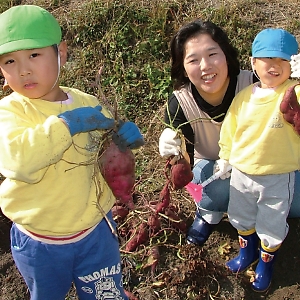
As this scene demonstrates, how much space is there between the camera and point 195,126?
2.49 metres

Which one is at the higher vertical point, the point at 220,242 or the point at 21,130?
the point at 21,130

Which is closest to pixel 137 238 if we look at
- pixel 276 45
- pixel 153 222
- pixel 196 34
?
pixel 153 222

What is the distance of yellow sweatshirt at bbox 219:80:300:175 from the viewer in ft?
6.47

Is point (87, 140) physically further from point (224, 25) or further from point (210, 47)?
point (224, 25)

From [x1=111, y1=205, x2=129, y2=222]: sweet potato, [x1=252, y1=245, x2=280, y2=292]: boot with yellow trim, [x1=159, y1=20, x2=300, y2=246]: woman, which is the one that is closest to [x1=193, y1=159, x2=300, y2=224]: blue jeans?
[x1=159, y1=20, x2=300, y2=246]: woman

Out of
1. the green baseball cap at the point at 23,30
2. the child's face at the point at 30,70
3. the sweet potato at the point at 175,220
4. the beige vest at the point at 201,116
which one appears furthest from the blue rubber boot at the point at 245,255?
the green baseball cap at the point at 23,30

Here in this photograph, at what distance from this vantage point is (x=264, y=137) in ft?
6.54

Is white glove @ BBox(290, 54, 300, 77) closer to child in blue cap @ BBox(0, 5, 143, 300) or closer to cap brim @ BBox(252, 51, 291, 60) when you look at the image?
cap brim @ BBox(252, 51, 291, 60)

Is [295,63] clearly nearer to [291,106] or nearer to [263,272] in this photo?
[291,106]

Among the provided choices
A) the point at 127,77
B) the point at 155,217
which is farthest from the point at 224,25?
the point at 155,217

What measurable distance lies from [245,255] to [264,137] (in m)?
0.76

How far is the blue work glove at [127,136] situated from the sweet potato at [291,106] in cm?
62

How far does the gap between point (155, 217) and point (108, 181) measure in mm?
826

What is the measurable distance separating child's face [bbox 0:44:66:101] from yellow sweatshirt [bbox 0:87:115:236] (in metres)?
0.07
